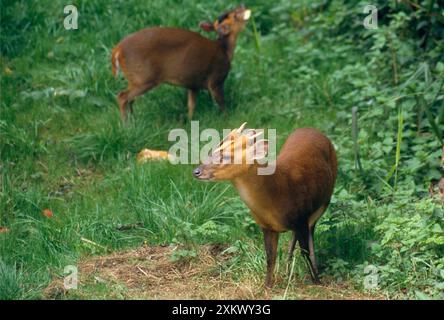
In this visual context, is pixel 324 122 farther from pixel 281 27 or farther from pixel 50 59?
pixel 50 59

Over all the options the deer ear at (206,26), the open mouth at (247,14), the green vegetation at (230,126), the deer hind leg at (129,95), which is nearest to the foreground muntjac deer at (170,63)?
the deer hind leg at (129,95)

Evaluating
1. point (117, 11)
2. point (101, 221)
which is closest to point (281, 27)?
point (117, 11)

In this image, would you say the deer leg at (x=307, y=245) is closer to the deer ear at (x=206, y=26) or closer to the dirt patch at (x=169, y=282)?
the dirt patch at (x=169, y=282)

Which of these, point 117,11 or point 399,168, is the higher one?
point 117,11

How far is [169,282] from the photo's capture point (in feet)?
20.7

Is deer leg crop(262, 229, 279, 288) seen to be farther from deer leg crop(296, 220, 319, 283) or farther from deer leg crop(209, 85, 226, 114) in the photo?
deer leg crop(209, 85, 226, 114)

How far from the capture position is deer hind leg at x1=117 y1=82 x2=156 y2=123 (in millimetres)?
9023

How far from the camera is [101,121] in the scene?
358 inches

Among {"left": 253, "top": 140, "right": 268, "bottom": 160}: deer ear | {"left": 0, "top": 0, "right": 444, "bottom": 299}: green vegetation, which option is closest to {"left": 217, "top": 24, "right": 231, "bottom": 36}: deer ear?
{"left": 0, "top": 0, "right": 444, "bottom": 299}: green vegetation

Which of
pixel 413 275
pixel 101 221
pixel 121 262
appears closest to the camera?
pixel 413 275

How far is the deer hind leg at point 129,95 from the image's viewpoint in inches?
355

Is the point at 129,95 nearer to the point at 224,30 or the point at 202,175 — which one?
the point at 224,30

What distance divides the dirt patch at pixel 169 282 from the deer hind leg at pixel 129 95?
2.50 metres

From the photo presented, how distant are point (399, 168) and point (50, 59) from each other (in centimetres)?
387
